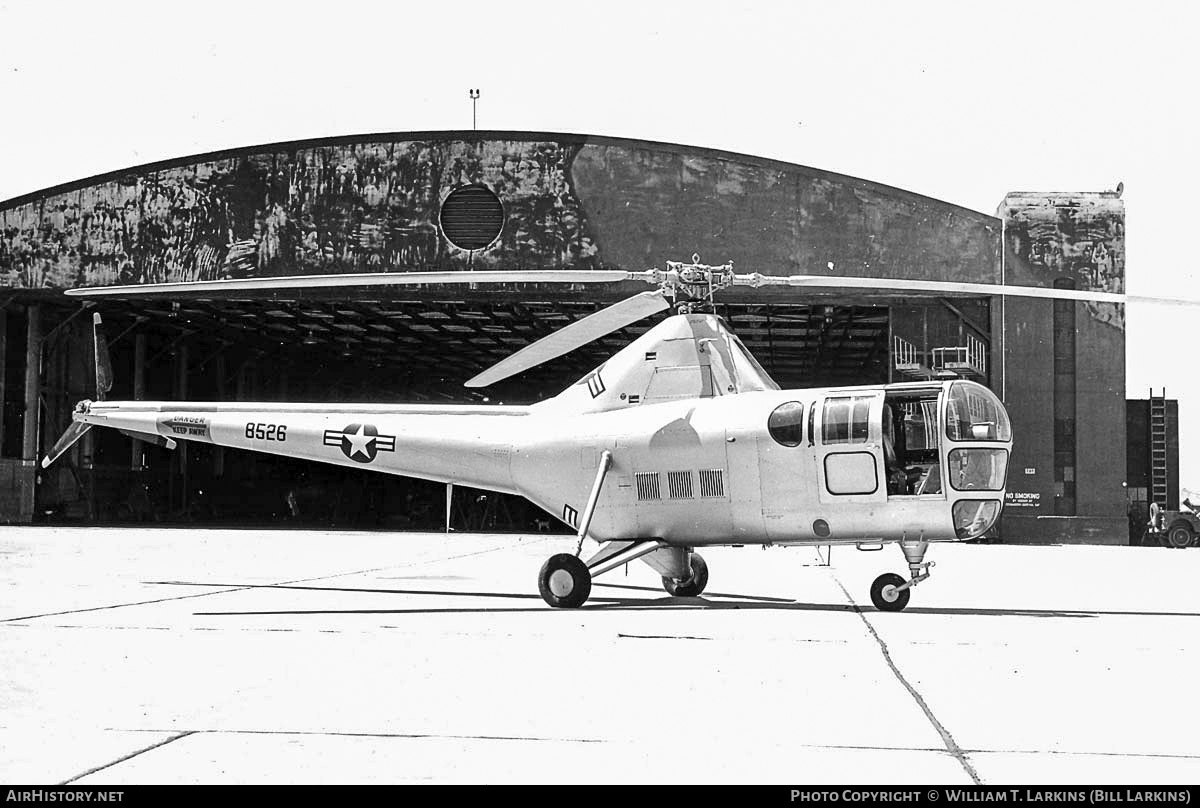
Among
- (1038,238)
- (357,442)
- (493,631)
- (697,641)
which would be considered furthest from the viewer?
(1038,238)

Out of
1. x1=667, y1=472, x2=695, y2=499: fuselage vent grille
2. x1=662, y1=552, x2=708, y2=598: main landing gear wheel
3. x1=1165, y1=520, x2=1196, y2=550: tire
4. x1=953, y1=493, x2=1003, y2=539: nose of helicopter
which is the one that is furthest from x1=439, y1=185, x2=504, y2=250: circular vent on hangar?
x1=953, y1=493, x2=1003, y2=539: nose of helicopter

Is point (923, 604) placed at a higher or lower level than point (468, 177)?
lower

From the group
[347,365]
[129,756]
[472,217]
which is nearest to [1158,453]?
[472,217]

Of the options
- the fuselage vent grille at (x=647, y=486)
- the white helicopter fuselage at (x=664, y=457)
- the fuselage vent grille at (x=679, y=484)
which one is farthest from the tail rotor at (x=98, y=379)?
the fuselage vent grille at (x=679, y=484)

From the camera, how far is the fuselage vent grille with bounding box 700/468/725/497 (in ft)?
40.3

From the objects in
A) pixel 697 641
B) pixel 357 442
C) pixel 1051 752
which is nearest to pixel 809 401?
pixel 697 641

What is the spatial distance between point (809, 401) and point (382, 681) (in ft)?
19.6

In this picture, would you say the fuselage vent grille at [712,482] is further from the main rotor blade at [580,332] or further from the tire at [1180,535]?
the tire at [1180,535]

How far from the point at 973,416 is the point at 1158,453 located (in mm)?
25416

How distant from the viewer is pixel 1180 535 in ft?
106

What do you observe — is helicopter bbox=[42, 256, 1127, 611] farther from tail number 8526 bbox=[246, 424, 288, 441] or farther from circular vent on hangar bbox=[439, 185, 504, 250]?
circular vent on hangar bbox=[439, 185, 504, 250]

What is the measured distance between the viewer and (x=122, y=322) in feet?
125

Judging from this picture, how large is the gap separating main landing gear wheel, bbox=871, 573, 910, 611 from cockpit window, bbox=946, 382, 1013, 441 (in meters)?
1.61

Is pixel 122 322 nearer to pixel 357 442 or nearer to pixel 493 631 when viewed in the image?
pixel 357 442
